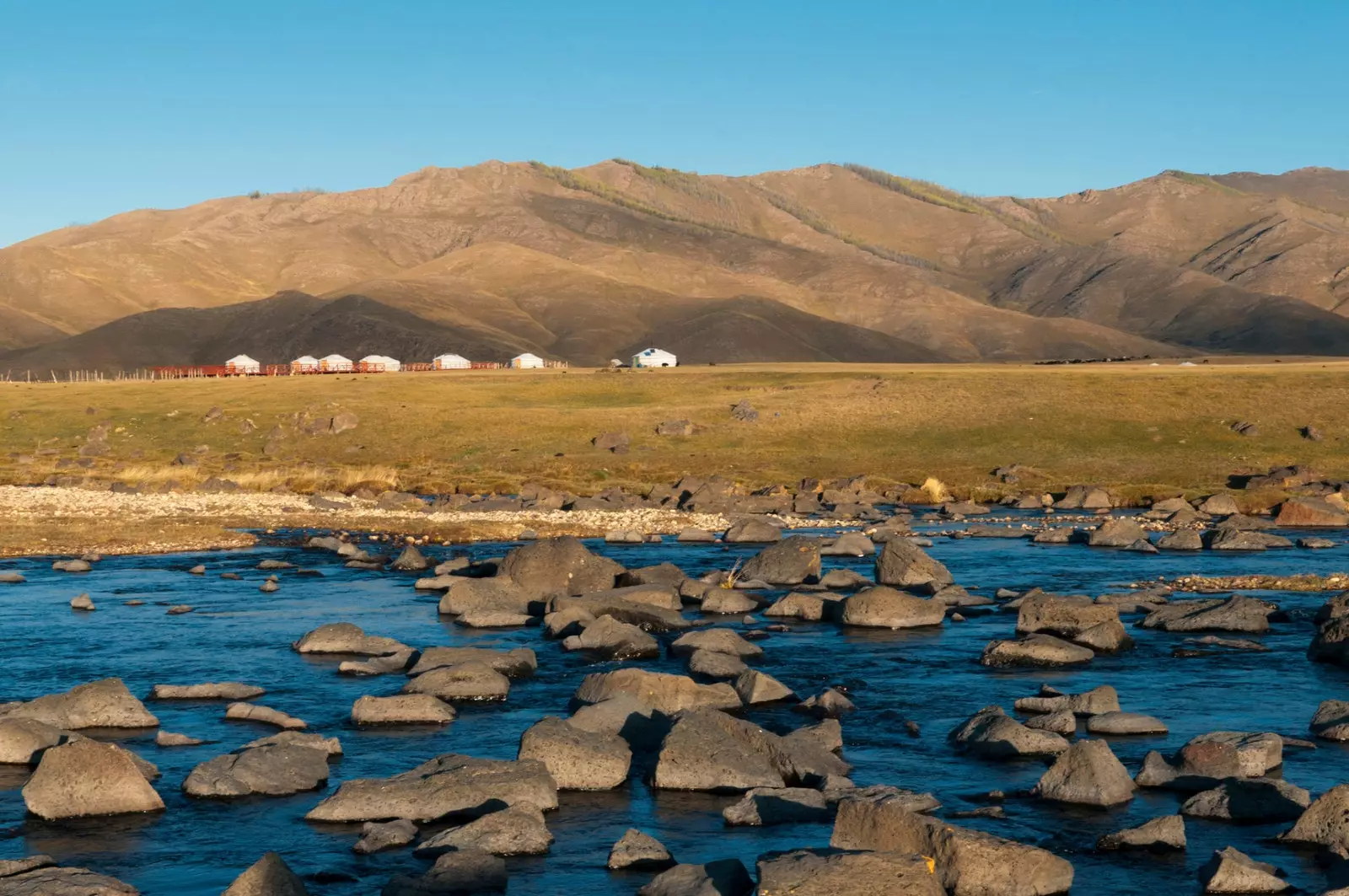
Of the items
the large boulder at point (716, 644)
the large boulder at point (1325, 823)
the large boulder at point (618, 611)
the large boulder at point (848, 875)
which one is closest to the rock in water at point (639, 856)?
the large boulder at point (848, 875)

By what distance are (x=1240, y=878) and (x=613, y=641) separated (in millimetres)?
18173

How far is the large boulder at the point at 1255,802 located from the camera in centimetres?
2169

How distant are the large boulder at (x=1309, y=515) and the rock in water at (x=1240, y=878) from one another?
45.0 metres

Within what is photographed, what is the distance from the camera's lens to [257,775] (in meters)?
23.2

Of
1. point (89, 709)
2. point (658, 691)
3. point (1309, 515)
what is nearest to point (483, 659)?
point (658, 691)

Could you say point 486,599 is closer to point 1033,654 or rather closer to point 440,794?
point 1033,654

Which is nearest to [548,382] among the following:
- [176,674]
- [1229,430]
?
[1229,430]

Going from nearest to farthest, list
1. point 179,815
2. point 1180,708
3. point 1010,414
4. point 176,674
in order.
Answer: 1. point 179,815
2. point 1180,708
3. point 176,674
4. point 1010,414

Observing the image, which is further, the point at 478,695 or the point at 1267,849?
the point at 478,695

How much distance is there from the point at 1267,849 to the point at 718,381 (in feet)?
329

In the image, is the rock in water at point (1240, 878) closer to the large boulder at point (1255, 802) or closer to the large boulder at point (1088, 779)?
the large boulder at point (1255, 802)

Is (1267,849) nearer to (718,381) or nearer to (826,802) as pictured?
(826,802)

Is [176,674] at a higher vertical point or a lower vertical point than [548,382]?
lower

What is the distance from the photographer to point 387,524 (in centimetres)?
6094
